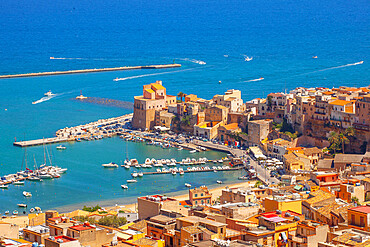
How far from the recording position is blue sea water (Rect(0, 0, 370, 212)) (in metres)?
53.7

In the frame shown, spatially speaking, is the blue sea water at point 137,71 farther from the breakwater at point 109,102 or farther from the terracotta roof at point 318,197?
the terracotta roof at point 318,197

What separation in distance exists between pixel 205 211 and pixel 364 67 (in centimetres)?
7311

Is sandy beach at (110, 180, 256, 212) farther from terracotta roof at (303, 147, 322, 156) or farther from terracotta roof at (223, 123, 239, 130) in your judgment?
terracotta roof at (223, 123, 239, 130)

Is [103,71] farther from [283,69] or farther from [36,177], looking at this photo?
[36,177]

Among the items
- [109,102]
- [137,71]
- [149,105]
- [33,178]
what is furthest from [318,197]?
[137,71]

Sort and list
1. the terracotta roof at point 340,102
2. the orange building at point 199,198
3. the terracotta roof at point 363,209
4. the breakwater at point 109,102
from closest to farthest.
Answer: the terracotta roof at point 363,209
the orange building at point 199,198
the terracotta roof at point 340,102
the breakwater at point 109,102

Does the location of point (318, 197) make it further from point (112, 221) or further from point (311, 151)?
point (311, 151)

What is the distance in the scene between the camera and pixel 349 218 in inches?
1093

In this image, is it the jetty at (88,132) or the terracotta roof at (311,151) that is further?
the jetty at (88,132)

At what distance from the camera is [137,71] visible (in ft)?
363

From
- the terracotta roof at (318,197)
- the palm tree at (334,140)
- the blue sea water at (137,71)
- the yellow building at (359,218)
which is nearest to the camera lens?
the yellow building at (359,218)

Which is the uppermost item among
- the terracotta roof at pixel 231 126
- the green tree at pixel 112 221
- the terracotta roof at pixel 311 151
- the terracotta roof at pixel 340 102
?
the terracotta roof at pixel 340 102

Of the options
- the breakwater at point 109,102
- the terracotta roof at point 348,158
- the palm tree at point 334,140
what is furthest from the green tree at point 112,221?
the breakwater at point 109,102

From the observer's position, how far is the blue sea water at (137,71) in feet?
176
